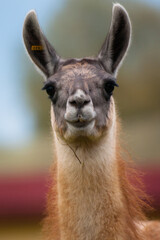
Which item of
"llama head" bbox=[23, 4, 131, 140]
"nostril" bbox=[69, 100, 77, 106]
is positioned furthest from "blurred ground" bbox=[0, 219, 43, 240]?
"nostril" bbox=[69, 100, 77, 106]

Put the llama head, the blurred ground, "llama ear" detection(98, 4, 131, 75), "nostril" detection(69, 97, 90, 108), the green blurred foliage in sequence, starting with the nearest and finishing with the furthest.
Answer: "nostril" detection(69, 97, 90, 108)
the llama head
"llama ear" detection(98, 4, 131, 75)
the blurred ground
the green blurred foliage

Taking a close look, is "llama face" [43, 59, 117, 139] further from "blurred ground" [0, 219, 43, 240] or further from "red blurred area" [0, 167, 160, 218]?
"red blurred area" [0, 167, 160, 218]

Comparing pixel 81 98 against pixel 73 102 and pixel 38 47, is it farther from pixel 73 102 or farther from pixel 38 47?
pixel 38 47

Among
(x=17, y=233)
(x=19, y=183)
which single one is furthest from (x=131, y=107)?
(x=17, y=233)

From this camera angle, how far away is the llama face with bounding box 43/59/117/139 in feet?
10.8

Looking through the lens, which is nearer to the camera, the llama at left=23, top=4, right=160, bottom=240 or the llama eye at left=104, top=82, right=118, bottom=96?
the llama at left=23, top=4, right=160, bottom=240

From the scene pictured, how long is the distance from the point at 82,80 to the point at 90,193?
963 millimetres

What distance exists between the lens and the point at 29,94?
3409 centimetres

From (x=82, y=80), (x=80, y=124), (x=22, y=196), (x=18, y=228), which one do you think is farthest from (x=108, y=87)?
(x=22, y=196)

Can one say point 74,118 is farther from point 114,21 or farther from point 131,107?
point 131,107

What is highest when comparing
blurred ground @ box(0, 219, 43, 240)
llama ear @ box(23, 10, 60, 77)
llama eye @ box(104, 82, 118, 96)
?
llama ear @ box(23, 10, 60, 77)

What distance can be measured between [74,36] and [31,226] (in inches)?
849

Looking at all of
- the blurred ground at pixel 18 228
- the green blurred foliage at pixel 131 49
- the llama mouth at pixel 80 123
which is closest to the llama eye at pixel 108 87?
the llama mouth at pixel 80 123

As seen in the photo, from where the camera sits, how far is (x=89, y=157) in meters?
3.55
